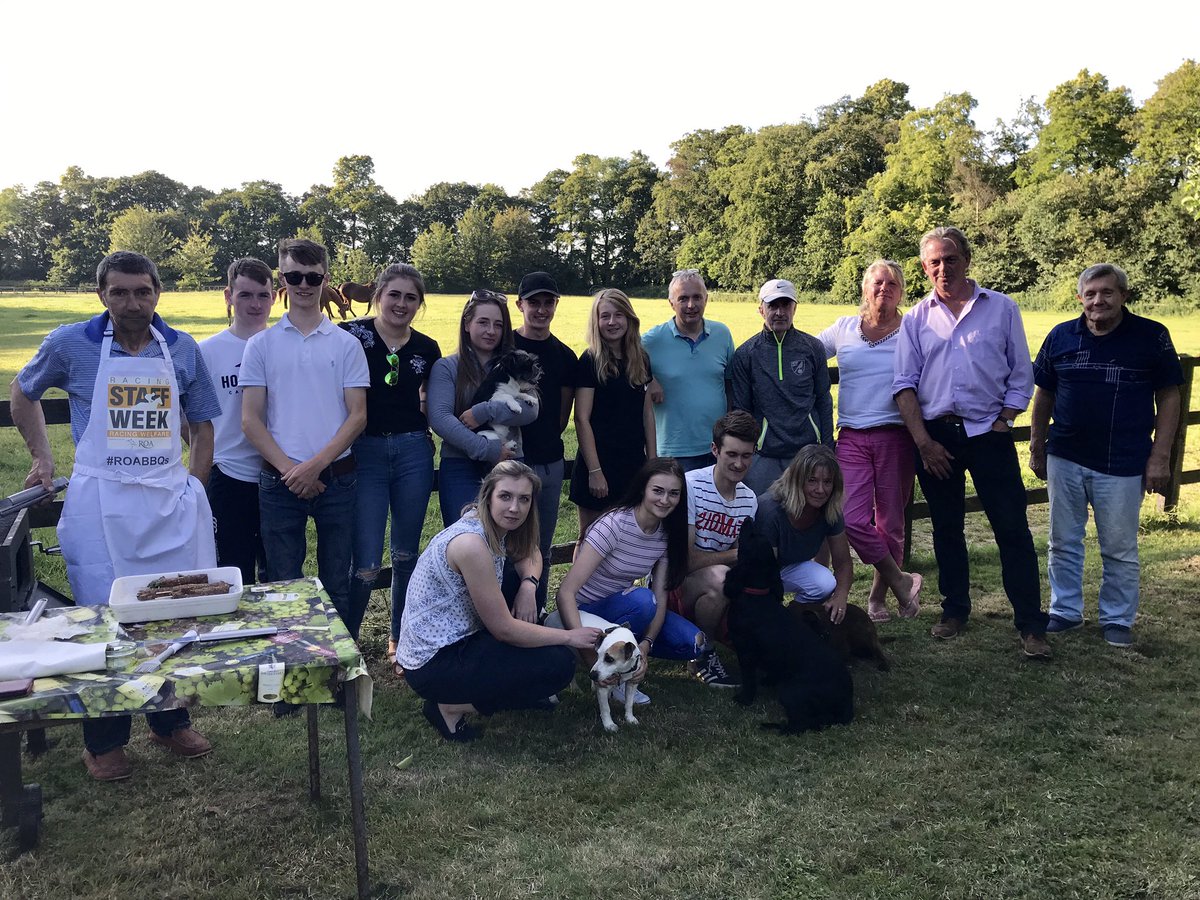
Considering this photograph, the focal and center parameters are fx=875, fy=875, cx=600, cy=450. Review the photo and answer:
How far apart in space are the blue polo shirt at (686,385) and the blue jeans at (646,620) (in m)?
0.93

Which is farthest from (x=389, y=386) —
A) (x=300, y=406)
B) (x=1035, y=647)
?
(x=1035, y=647)

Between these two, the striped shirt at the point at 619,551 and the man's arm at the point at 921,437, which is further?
the man's arm at the point at 921,437

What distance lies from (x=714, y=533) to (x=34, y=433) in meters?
2.90

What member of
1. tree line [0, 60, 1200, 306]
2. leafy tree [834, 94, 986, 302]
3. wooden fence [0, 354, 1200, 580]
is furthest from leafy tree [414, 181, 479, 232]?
wooden fence [0, 354, 1200, 580]

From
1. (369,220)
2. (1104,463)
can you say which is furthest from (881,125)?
(1104,463)

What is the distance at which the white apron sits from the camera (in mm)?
3117

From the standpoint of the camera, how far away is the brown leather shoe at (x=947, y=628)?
15.6 ft

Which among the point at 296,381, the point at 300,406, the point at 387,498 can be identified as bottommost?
the point at 387,498

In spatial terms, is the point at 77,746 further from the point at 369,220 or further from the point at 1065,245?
the point at 369,220

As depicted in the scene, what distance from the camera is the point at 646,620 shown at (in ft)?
13.4

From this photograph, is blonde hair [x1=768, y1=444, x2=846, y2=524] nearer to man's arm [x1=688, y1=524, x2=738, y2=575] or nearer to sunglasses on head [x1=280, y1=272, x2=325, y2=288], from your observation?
man's arm [x1=688, y1=524, x2=738, y2=575]

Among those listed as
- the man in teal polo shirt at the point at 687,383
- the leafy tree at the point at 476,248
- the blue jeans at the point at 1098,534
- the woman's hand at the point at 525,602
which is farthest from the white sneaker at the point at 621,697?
the leafy tree at the point at 476,248

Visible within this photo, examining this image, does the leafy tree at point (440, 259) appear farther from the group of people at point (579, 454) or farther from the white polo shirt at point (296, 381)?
the white polo shirt at point (296, 381)

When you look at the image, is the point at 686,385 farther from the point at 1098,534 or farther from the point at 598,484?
the point at 1098,534
